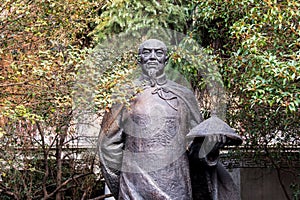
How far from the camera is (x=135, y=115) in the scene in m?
5.32

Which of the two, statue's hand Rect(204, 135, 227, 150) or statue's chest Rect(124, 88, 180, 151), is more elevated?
statue's chest Rect(124, 88, 180, 151)

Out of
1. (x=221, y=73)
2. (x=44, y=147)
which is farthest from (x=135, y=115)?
(x=44, y=147)


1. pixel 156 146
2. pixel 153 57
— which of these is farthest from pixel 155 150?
pixel 153 57

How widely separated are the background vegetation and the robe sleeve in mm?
221

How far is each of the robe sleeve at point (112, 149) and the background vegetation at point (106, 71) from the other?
0.22 meters

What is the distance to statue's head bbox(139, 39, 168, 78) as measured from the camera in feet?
17.6

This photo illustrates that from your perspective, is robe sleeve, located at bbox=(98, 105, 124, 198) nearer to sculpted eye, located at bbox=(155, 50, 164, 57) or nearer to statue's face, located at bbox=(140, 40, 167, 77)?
statue's face, located at bbox=(140, 40, 167, 77)

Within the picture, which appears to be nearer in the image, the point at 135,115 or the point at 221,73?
the point at 135,115

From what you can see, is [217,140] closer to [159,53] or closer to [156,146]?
[156,146]

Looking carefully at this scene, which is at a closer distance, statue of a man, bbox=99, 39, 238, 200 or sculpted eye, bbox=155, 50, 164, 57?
statue of a man, bbox=99, 39, 238, 200

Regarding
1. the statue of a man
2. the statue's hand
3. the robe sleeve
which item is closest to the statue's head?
the statue of a man

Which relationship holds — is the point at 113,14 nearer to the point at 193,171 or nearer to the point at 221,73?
the point at 221,73

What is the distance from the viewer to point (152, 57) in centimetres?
536

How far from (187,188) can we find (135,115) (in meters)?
0.74
